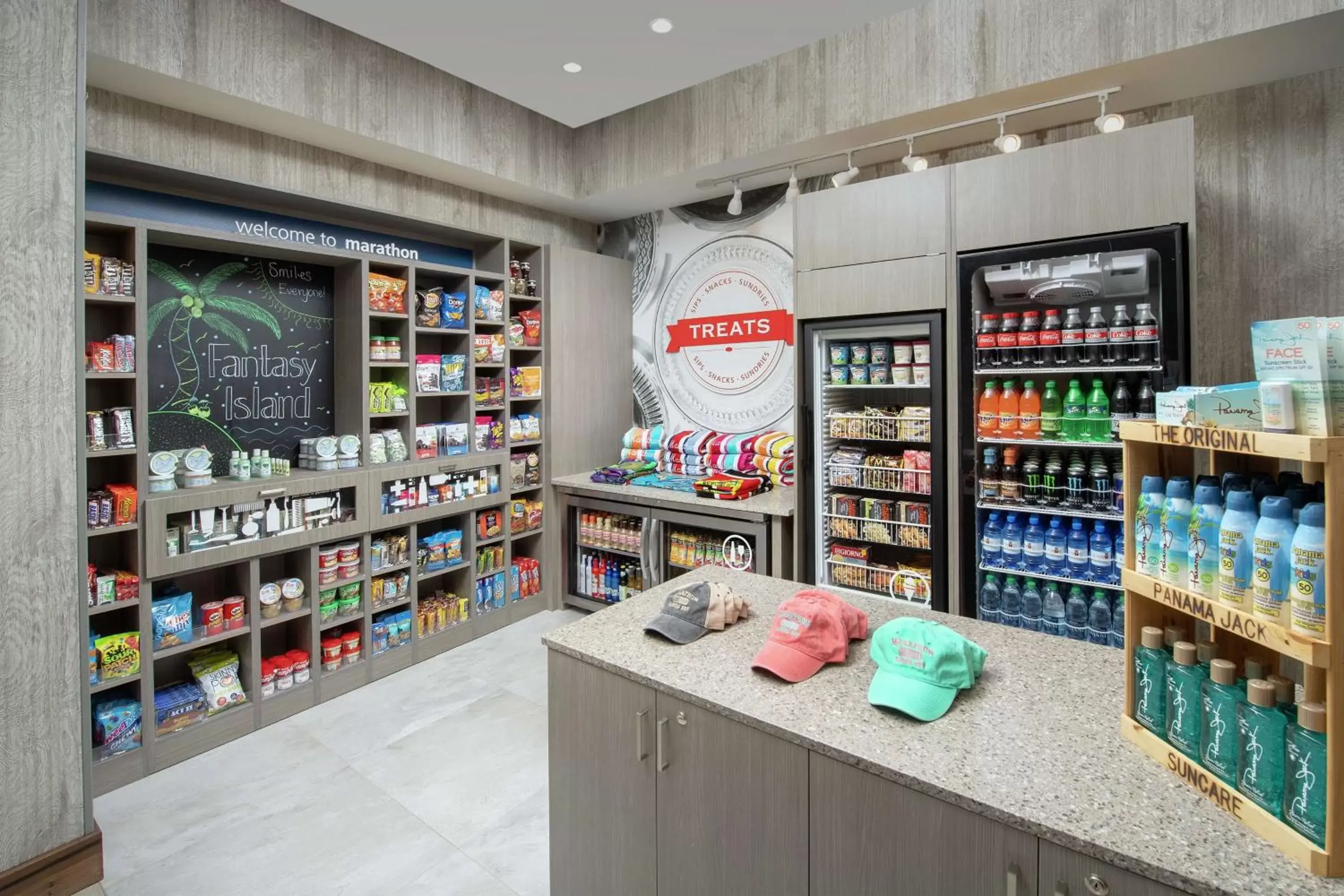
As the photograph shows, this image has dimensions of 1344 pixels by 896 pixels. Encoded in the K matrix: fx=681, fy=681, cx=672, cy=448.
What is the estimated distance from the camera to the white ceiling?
258 centimetres

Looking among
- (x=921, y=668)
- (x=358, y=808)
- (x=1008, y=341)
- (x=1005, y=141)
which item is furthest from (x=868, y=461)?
(x=358, y=808)

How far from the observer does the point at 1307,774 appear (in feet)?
3.32

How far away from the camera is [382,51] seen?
142 inches

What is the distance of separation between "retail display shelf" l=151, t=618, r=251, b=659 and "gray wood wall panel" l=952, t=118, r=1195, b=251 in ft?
12.6

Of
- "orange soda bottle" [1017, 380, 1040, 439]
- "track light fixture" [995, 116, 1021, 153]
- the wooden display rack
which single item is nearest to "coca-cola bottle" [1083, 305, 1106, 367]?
"orange soda bottle" [1017, 380, 1040, 439]

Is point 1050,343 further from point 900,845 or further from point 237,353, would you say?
point 237,353

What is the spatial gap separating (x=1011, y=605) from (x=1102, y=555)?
0.44m

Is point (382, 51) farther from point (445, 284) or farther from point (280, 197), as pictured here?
point (445, 284)

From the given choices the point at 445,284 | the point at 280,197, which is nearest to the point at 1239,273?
the point at 445,284

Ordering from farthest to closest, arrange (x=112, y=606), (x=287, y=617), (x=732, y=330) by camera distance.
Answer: (x=732, y=330), (x=287, y=617), (x=112, y=606)

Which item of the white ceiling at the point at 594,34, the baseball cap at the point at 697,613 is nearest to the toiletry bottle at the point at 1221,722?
the baseball cap at the point at 697,613

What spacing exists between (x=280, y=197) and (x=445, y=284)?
3.62 ft

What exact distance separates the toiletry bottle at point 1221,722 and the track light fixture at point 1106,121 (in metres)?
2.51

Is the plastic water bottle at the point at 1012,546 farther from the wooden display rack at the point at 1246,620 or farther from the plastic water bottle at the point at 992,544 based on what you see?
the wooden display rack at the point at 1246,620
